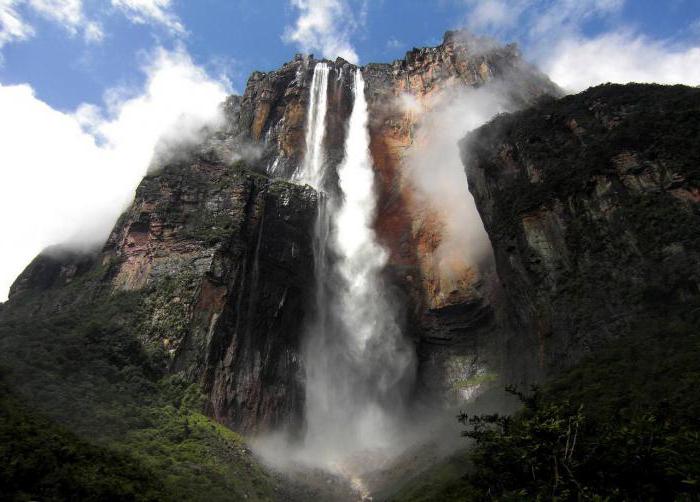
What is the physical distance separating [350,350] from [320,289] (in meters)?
5.84

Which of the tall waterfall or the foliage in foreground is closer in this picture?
the foliage in foreground

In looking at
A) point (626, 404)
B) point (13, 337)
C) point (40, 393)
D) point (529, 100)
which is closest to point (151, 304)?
point (13, 337)

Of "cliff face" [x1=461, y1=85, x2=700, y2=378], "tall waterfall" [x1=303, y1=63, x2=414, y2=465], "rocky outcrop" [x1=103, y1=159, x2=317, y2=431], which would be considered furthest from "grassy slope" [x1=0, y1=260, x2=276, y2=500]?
"cliff face" [x1=461, y1=85, x2=700, y2=378]

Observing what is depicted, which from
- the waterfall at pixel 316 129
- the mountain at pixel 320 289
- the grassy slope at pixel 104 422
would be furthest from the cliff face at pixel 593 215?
the waterfall at pixel 316 129

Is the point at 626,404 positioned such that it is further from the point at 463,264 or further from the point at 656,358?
the point at 463,264

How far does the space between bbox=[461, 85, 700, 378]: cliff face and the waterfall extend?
2165 centimetres

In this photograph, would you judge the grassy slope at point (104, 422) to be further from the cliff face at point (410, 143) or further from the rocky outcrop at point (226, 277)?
the cliff face at point (410, 143)

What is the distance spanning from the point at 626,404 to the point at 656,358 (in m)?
3.18

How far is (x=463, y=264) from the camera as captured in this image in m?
42.7

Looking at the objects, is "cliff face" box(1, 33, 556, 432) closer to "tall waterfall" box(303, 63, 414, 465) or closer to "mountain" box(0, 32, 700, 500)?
"mountain" box(0, 32, 700, 500)

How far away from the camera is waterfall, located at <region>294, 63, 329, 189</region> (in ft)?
174

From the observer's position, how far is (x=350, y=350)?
4397 centimetres

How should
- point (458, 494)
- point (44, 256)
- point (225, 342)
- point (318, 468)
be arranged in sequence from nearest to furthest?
point (458, 494)
point (318, 468)
point (225, 342)
point (44, 256)

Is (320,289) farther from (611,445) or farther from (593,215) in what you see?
(611,445)
